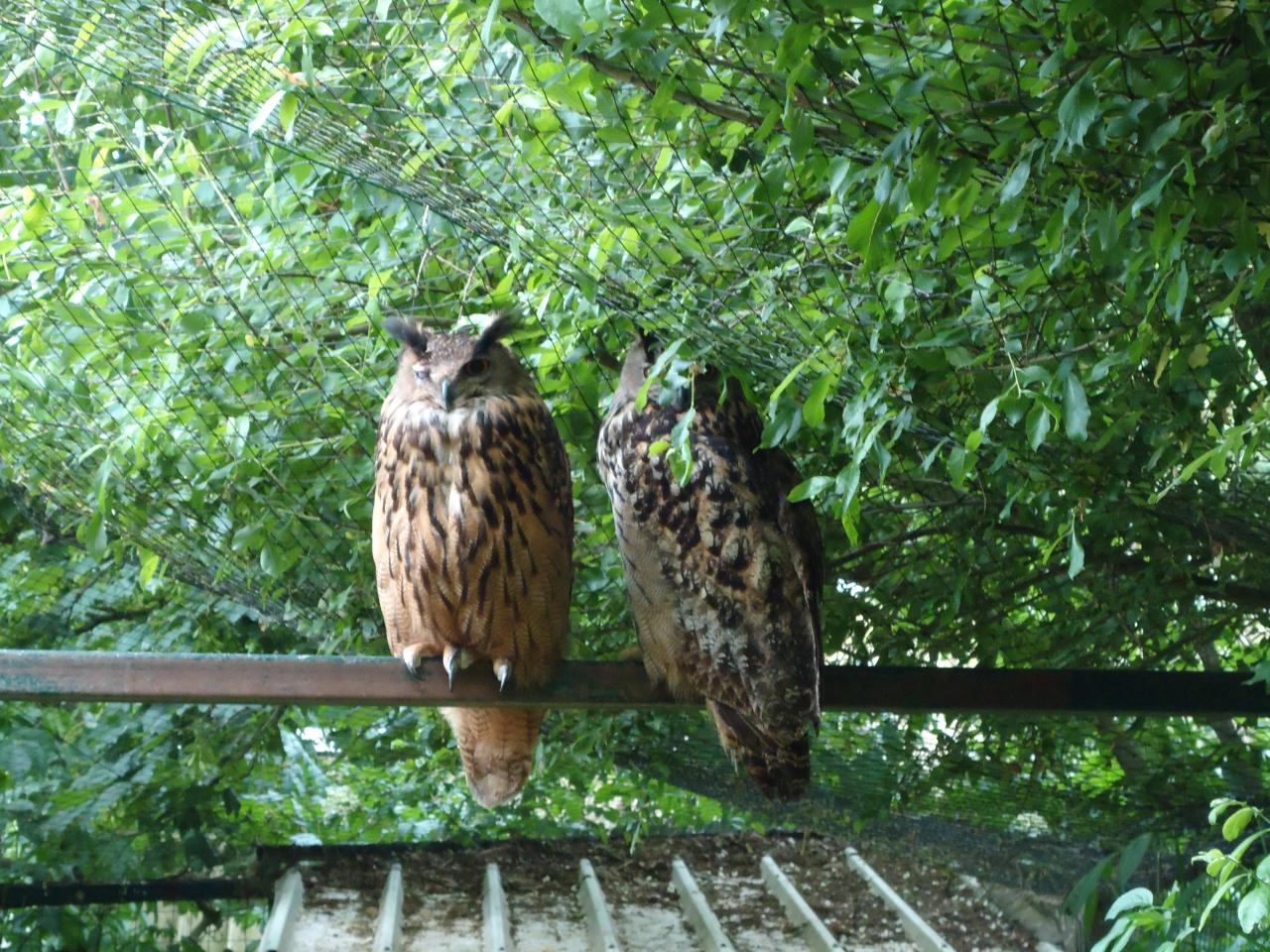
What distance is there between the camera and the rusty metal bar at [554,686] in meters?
1.91

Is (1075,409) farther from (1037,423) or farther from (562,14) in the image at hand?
(562,14)

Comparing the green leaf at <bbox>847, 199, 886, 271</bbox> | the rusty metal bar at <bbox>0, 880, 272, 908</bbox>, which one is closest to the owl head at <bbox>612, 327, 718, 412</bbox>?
the green leaf at <bbox>847, 199, 886, 271</bbox>

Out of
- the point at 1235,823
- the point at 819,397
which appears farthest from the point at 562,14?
the point at 1235,823

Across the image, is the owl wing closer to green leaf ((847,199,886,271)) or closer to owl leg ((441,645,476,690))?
owl leg ((441,645,476,690))

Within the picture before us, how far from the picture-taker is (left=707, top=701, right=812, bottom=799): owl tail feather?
2432 millimetres

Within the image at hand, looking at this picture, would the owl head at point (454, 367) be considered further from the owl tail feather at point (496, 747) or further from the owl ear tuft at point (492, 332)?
the owl tail feather at point (496, 747)

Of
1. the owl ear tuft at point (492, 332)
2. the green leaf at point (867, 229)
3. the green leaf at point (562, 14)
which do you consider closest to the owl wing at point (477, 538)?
the owl ear tuft at point (492, 332)

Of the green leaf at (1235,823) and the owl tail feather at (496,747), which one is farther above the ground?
the green leaf at (1235,823)

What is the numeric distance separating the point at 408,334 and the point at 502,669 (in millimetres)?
627

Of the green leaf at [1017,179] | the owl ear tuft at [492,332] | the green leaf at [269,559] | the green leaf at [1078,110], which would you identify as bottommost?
the green leaf at [269,559]

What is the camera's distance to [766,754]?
2.45m

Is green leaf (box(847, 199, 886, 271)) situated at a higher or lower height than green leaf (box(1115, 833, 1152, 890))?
higher

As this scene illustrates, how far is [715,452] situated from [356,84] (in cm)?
86

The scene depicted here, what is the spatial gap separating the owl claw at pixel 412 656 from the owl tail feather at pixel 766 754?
511mm
